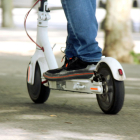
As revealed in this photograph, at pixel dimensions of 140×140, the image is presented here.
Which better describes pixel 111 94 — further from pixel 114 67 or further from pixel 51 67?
pixel 51 67

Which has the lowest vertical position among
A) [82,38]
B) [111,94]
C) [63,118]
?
[63,118]

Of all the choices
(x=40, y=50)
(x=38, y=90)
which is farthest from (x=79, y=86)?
(x=40, y=50)

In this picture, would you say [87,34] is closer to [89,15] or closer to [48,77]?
[89,15]

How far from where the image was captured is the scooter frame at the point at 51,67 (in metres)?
3.53

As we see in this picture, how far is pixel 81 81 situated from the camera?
370cm

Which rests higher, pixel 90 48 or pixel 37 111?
pixel 90 48

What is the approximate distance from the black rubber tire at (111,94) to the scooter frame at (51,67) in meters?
0.05

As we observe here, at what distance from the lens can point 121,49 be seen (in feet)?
30.5

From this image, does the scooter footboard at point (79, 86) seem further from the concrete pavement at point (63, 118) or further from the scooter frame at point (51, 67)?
the concrete pavement at point (63, 118)

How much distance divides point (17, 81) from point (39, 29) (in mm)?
2007

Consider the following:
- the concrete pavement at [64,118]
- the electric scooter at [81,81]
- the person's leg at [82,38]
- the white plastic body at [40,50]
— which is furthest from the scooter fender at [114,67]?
the white plastic body at [40,50]

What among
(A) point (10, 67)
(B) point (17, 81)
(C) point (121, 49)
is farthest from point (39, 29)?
(C) point (121, 49)

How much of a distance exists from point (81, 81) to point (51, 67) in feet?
1.74

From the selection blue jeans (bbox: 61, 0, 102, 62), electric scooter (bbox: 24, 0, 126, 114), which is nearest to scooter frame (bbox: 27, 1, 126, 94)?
electric scooter (bbox: 24, 0, 126, 114)
